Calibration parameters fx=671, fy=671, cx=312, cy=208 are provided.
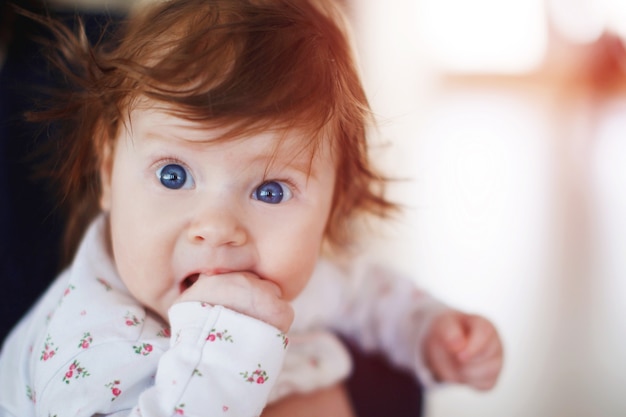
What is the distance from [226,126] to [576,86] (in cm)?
195

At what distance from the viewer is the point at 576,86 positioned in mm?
2223

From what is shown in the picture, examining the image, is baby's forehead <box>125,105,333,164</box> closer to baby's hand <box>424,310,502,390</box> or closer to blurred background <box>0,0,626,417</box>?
blurred background <box>0,0,626,417</box>

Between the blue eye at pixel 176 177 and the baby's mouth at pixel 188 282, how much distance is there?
0.27 ft

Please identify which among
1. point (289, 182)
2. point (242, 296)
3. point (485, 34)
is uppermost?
point (485, 34)

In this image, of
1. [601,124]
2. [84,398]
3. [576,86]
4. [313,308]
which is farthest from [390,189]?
[576,86]

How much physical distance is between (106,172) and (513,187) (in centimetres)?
111

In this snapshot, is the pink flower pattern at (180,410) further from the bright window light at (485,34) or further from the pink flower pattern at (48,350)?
the bright window light at (485,34)

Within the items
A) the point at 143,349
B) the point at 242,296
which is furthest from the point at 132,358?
the point at 242,296

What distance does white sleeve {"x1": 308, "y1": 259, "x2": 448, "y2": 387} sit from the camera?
887 millimetres

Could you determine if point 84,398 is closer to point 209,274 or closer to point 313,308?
point 209,274

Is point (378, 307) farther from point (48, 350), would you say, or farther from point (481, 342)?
point (48, 350)

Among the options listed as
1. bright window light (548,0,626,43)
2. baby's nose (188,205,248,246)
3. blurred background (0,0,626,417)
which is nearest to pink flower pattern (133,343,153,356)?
baby's nose (188,205,248,246)

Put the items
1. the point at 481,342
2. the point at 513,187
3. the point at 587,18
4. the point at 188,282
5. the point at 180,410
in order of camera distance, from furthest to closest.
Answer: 1. the point at 587,18
2. the point at 513,187
3. the point at 481,342
4. the point at 188,282
5. the point at 180,410

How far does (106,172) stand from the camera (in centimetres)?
70
